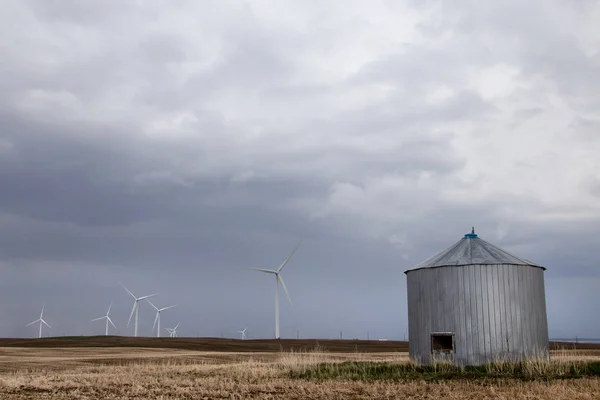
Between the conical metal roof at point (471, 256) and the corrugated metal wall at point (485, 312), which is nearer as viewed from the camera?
the corrugated metal wall at point (485, 312)

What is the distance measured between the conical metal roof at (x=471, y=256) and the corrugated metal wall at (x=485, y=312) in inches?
11.3

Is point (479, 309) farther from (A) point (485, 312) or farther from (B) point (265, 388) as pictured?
(B) point (265, 388)

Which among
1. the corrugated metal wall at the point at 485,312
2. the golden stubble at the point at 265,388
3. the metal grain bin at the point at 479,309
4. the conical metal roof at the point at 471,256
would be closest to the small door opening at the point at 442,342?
the metal grain bin at the point at 479,309

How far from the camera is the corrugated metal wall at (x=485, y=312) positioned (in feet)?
94.5

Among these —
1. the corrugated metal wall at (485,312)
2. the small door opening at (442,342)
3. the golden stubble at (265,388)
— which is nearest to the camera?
the golden stubble at (265,388)

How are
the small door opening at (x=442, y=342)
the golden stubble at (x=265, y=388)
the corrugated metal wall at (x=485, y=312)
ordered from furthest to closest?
1. the small door opening at (x=442, y=342)
2. the corrugated metal wall at (x=485, y=312)
3. the golden stubble at (x=265, y=388)

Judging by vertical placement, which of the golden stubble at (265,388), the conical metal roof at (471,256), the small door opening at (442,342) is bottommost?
the golden stubble at (265,388)

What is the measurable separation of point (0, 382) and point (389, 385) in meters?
15.4

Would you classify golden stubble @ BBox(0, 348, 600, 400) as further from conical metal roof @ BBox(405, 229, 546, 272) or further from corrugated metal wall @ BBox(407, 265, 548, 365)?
conical metal roof @ BBox(405, 229, 546, 272)

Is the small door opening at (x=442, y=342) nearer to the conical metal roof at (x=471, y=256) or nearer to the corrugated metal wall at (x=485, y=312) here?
the corrugated metal wall at (x=485, y=312)


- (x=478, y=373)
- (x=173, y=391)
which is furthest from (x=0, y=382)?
(x=478, y=373)

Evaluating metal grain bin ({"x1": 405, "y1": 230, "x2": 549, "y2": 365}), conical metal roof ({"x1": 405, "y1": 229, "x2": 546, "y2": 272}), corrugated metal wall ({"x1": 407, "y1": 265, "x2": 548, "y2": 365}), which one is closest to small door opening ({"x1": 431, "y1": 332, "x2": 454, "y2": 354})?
metal grain bin ({"x1": 405, "y1": 230, "x2": 549, "y2": 365})

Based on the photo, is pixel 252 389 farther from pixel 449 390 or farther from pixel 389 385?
pixel 449 390

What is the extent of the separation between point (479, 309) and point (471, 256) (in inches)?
106
